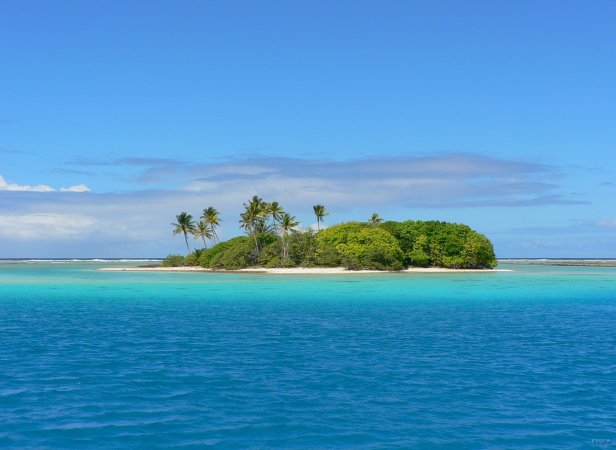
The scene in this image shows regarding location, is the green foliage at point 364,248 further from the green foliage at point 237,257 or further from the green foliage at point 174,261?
the green foliage at point 174,261

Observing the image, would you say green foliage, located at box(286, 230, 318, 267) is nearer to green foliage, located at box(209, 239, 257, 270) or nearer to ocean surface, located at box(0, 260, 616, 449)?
green foliage, located at box(209, 239, 257, 270)

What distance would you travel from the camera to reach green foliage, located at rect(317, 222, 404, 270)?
340ft

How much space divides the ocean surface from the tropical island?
7006 centimetres

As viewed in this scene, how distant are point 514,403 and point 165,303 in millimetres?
33656

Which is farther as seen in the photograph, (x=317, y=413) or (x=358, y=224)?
(x=358, y=224)

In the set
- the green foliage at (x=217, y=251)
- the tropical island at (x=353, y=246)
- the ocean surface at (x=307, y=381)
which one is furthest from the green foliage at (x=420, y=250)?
the ocean surface at (x=307, y=381)

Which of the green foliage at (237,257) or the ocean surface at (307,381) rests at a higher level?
the green foliage at (237,257)

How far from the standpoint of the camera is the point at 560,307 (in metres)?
41.2

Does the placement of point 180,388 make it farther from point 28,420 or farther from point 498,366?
point 498,366

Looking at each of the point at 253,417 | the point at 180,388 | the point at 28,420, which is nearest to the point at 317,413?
the point at 253,417

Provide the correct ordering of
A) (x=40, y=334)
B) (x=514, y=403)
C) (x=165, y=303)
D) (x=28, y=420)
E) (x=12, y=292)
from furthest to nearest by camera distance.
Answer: (x=12, y=292) → (x=165, y=303) → (x=40, y=334) → (x=514, y=403) → (x=28, y=420)

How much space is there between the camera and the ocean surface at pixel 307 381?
1231cm

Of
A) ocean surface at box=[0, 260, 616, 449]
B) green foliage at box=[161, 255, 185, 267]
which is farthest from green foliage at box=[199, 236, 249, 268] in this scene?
ocean surface at box=[0, 260, 616, 449]

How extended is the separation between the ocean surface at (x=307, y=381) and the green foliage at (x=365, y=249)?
225 ft
